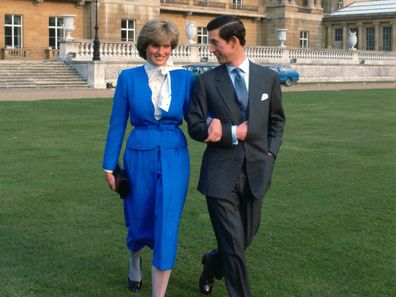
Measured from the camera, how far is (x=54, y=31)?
43250 millimetres

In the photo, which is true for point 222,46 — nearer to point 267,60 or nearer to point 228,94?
point 228,94

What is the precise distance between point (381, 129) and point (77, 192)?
9.20 m

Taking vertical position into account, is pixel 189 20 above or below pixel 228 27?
above

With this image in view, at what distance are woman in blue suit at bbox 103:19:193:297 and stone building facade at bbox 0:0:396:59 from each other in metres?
37.4

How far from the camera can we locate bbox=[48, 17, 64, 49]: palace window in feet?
141

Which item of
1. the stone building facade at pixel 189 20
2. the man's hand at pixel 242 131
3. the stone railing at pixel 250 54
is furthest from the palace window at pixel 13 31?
the man's hand at pixel 242 131

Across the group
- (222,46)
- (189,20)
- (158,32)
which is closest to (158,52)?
(158,32)

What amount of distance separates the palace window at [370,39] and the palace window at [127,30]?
24757 mm

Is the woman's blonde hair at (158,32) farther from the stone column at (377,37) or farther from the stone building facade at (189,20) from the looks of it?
the stone column at (377,37)

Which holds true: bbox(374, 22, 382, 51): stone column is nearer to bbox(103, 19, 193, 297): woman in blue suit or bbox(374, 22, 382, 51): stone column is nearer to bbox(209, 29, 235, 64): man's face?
bbox(103, 19, 193, 297): woman in blue suit

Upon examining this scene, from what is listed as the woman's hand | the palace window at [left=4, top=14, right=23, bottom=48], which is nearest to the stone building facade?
the palace window at [left=4, top=14, right=23, bottom=48]

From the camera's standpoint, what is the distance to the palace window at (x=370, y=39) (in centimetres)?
6128

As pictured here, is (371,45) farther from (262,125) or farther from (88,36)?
(262,125)

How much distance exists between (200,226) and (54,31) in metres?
38.5
